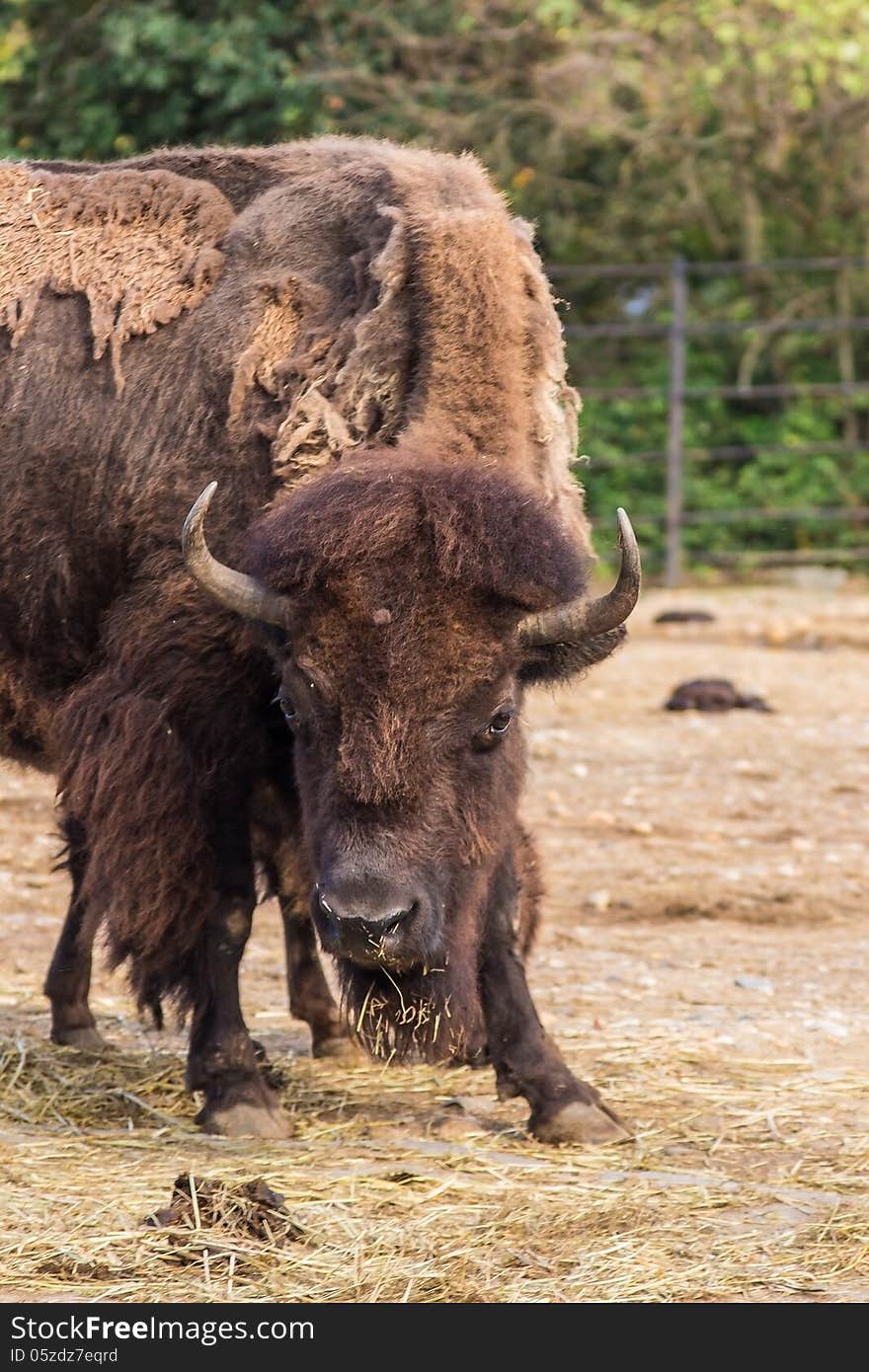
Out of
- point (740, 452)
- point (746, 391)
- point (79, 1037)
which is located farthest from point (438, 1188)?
point (740, 452)

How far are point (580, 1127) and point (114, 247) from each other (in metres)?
2.76

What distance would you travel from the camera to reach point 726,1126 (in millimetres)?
4938

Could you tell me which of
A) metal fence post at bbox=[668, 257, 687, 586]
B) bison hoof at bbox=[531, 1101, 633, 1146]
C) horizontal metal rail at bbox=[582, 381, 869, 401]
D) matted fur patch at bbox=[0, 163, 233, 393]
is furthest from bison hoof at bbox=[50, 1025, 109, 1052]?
horizontal metal rail at bbox=[582, 381, 869, 401]

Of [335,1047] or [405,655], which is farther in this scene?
[335,1047]

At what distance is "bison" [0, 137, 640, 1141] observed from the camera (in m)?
4.27

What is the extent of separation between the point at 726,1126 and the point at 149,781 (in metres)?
1.73

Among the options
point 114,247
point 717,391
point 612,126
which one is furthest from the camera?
point 612,126

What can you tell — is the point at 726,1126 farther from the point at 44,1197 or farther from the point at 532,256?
the point at 532,256

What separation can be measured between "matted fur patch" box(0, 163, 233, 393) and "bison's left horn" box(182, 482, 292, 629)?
0.94 meters

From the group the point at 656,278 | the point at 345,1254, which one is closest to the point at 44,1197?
the point at 345,1254

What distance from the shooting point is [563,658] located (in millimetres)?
4578

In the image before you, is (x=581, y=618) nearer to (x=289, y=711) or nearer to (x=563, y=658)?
(x=563, y=658)

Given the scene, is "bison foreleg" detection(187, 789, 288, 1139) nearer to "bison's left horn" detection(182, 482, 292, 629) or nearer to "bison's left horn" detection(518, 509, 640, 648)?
"bison's left horn" detection(182, 482, 292, 629)

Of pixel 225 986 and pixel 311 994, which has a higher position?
pixel 225 986
